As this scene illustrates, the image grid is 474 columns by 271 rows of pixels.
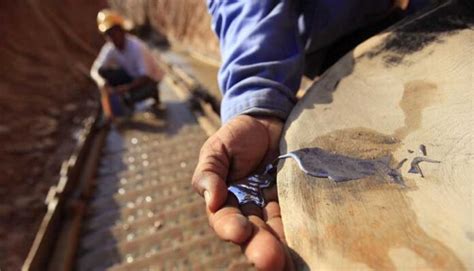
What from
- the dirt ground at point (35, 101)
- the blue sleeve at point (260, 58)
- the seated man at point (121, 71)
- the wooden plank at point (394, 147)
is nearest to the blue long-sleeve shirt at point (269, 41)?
the blue sleeve at point (260, 58)

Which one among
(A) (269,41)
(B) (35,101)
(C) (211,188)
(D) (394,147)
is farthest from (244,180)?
(B) (35,101)

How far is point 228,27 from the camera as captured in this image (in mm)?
1617

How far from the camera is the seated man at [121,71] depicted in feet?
15.0

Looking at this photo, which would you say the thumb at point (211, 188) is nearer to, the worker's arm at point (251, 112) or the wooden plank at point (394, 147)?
the worker's arm at point (251, 112)

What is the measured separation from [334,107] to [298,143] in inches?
8.3

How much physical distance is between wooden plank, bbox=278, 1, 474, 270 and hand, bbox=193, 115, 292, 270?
53 mm

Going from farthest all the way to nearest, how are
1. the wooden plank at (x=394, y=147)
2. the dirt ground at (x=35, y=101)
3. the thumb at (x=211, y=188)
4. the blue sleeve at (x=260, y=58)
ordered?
1. the dirt ground at (x=35, y=101)
2. the blue sleeve at (x=260, y=58)
3. the thumb at (x=211, y=188)
4. the wooden plank at (x=394, y=147)

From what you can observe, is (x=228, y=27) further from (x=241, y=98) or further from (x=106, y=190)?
(x=106, y=190)

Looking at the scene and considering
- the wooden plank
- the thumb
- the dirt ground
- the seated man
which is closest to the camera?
the wooden plank

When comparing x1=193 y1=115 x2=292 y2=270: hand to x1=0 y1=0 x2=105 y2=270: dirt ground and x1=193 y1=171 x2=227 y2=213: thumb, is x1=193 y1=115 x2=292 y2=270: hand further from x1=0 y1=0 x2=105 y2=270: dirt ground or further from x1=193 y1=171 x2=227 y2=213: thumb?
x1=0 y1=0 x2=105 y2=270: dirt ground

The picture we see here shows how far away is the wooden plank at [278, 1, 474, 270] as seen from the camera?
888 millimetres

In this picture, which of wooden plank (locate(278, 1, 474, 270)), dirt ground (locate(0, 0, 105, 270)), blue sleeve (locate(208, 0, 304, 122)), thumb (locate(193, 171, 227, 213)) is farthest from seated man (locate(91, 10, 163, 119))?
thumb (locate(193, 171, 227, 213))

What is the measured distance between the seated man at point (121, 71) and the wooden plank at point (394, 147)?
3.47 meters

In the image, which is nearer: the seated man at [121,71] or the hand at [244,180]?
the hand at [244,180]
